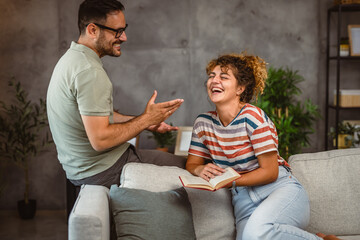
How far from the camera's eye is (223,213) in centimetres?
231

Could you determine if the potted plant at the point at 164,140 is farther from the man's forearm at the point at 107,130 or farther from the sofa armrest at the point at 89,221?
the sofa armrest at the point at 89,221

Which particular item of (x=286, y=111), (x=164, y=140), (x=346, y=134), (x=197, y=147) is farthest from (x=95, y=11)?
(x=346, y=134)

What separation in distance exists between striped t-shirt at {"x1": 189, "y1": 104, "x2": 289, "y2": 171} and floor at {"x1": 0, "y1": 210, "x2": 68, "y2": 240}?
2.02 meters

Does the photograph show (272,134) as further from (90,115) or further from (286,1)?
(286,1)

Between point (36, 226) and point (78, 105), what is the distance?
7.55 feet

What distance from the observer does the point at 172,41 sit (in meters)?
4.28

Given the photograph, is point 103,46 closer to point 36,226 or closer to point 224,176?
point 224,176

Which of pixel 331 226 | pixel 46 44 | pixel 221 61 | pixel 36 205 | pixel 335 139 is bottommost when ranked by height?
pixel 36 205

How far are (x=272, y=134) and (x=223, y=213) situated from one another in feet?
1.67

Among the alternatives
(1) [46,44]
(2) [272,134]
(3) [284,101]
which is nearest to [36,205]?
(1) [46,44]

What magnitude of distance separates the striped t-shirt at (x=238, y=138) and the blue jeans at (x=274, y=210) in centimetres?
14

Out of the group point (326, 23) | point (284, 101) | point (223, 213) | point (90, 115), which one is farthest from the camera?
point (326, 23)

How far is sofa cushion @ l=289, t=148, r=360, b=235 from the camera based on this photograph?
238 cm

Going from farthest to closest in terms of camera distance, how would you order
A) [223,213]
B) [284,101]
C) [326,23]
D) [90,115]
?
[326,23] → [284,101] → [223,213] → [90,115]
